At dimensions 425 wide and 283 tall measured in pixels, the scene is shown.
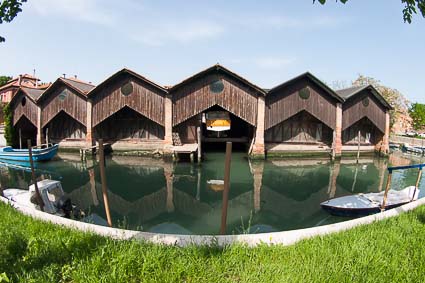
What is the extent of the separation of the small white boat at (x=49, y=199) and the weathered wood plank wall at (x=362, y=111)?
2108 cm

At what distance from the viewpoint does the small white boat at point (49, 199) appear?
294 inches

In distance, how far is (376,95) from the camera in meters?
23.1

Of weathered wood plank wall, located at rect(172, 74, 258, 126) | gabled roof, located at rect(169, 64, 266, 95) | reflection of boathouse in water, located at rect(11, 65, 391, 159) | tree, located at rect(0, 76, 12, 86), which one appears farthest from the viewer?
tree, located at rect(0, 76, 12, 86)

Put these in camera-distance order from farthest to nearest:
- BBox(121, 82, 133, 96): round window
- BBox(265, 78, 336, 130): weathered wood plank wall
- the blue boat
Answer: BBox(265, 78, 336, 130): weathered wood plank wall
BBox(121, 82, 133, 96): round window
the blue boat

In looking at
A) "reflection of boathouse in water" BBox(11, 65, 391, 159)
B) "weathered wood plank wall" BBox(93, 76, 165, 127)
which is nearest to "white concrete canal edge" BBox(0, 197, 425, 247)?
"reflection of boathouse in water" BBox(11, 65, 391, 159)

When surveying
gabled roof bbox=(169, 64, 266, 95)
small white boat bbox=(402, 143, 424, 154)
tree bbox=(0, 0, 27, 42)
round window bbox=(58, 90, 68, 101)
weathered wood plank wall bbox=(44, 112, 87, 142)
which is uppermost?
gabled roof bbox=(169, 64, 266, 95)

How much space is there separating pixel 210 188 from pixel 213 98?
9166 millimetres

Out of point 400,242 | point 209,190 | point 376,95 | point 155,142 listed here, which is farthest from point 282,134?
point 400,242

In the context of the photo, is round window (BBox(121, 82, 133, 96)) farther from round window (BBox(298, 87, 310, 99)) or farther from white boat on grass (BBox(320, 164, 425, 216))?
white boat on grass (BBox(320, 164, 425, 216))

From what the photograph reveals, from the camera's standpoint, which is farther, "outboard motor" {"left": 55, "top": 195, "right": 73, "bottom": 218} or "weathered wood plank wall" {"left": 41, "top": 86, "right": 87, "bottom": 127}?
"weathered wood plank wall" {"left": 41, "top": 86, "right": 87, "bottom": 127}

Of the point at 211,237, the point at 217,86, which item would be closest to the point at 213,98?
the point at 217,86

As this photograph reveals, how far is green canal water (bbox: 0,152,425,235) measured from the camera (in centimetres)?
865

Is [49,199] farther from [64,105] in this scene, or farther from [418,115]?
[418,115]

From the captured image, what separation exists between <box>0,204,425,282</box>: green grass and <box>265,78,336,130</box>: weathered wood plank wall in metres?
16.5
